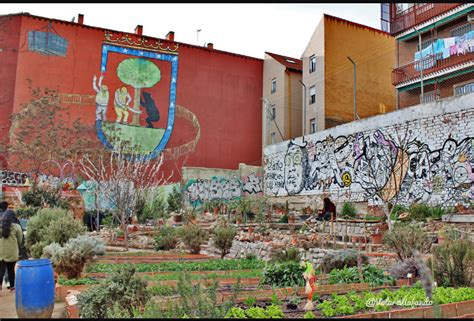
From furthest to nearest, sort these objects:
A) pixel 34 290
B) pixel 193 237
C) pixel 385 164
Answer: pixel 385 164, pixel 193 237, pixel 34 290

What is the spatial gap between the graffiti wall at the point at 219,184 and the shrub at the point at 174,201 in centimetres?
116

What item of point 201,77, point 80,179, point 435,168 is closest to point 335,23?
point 201,77

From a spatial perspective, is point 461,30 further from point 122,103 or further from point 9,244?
point 9,244

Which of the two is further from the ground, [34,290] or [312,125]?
[312,125]

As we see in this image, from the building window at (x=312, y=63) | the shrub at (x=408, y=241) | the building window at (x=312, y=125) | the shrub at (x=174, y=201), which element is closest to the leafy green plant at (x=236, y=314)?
the shrub at (x=408, y=241)

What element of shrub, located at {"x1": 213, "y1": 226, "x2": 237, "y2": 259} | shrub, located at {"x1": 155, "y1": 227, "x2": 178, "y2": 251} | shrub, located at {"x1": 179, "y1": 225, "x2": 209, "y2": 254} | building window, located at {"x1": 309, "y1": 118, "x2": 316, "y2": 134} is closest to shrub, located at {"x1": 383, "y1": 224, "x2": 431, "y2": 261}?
shrub, located at {"x1": 213, "y1": 226, "x2": 237, "y2": 259}

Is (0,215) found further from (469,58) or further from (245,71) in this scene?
(245,71)

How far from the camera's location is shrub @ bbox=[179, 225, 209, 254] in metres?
15.0

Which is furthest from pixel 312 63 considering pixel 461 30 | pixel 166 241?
pixel 166 241

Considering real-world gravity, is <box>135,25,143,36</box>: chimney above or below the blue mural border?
above

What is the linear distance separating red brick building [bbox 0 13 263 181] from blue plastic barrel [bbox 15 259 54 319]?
24.9 meters

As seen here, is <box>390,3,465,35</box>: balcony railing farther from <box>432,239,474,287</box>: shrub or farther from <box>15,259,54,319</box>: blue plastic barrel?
<box>15,259,54,319</box>: blue plastic barrel

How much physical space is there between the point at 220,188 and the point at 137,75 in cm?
1006

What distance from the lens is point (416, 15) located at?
24.7 m
